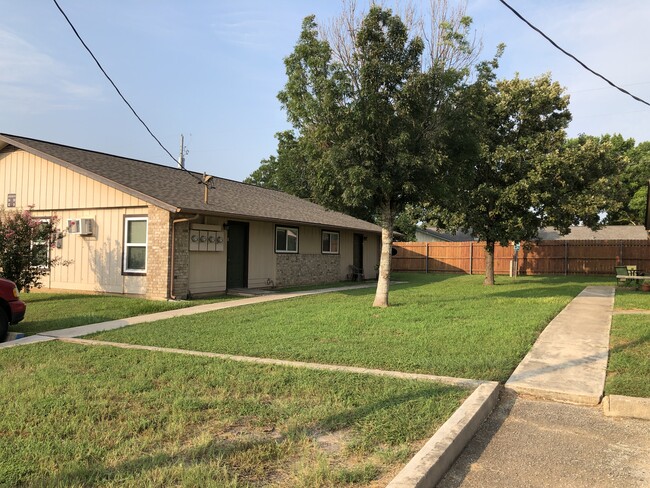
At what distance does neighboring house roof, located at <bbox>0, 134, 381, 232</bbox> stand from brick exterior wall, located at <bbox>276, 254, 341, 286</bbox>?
1.50m

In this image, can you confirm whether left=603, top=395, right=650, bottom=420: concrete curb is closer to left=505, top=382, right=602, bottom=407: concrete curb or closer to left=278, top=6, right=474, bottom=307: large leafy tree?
left=505, top=382, right=602, bottom=407: concrete curb

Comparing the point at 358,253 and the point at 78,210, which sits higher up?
the point at 78,210

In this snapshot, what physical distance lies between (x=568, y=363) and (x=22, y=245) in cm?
1292

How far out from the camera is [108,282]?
14273 mm

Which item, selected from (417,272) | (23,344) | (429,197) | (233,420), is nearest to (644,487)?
(233,420)

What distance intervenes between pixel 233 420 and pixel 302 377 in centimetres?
140

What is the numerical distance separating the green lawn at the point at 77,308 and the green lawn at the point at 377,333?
1543 millimetres

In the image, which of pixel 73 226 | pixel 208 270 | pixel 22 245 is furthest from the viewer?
pixel 73 226

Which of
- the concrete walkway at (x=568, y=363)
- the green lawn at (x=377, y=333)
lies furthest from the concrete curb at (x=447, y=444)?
the green lawn at (x=377, y=333)

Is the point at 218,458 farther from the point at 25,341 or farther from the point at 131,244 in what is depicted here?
the point at 131,244

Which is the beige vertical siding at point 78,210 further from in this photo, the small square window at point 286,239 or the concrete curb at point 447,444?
the concrete curb at point 447,444

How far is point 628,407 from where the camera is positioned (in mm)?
4750

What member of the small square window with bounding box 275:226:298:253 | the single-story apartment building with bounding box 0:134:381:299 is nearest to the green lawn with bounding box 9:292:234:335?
the single-story apartment building with bounding box 0:134:381:299

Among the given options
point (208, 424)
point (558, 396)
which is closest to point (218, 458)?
point (208, 424)
